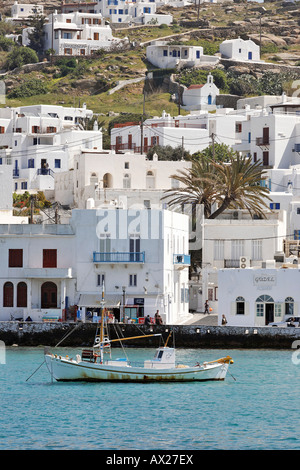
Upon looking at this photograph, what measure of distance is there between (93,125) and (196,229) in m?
52.7

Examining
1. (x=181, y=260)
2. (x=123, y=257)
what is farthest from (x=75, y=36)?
(x=123, y=257)

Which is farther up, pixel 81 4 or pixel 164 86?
pixel 81 4

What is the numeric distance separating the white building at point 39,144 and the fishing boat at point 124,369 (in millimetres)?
52915

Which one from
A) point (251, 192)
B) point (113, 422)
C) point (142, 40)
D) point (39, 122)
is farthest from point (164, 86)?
point (113, 422)

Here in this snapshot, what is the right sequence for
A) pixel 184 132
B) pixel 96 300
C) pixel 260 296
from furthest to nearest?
pixel 184 132, pixel 96 300, pixel 260 296

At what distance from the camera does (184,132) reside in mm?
111938

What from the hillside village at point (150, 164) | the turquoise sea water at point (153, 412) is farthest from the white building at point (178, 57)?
the turquoise sea water at point (153, 412)

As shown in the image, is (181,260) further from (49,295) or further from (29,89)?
(29,89)

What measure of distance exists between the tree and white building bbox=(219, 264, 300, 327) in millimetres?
116922

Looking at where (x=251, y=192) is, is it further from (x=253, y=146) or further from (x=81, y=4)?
(x=81, y=4)

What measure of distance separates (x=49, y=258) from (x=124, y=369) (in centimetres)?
1768

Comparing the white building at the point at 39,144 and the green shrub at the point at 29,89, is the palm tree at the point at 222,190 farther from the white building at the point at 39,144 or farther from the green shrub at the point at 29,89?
the green shrub at the point at 29,89

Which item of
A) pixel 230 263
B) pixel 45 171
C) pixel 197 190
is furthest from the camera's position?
pixel 45 171

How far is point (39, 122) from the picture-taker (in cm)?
11638
